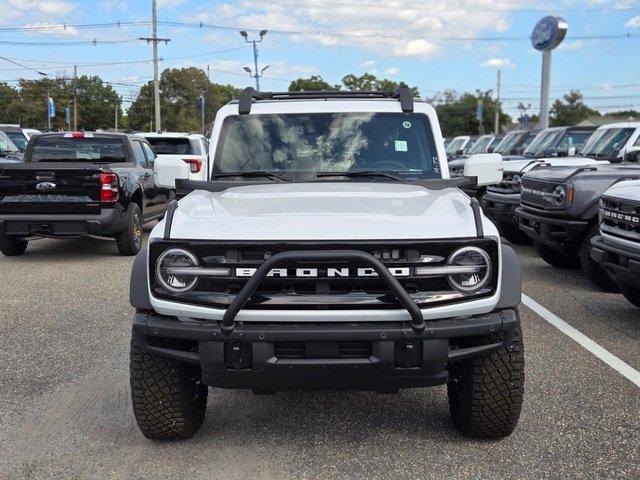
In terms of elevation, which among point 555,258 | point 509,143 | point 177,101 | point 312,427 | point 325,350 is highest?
point 177,101

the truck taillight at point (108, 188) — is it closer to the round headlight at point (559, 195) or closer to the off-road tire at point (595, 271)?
the round headlight at point (559, 195)

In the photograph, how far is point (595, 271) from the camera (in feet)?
23.9

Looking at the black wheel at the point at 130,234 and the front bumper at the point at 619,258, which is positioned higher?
the front bumper at the point at 619,258

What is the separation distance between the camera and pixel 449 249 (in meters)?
3.17

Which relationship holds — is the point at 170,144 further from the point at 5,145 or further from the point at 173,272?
the point at 173,272

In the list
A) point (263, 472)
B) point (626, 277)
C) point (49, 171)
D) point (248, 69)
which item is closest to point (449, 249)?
point (263, 472)

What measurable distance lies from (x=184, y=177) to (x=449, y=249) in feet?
6.87

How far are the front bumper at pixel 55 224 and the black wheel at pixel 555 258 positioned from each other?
569cm

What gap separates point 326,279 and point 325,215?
36cm

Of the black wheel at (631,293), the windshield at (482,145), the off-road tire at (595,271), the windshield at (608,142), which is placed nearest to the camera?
the black wheel at (631,293)

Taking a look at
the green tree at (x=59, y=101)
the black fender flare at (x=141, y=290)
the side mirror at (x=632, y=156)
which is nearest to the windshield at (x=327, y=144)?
the black fender flare at (x=141, y=290)

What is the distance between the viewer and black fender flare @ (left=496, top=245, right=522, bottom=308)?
3.24 metres

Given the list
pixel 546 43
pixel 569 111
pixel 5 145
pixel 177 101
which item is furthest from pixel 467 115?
pixel 5 145

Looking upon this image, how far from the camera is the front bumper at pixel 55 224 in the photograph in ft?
30.2
